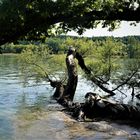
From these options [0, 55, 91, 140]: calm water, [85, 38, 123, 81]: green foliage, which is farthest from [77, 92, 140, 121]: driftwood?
[85, 38, 123, 81]: green foliage

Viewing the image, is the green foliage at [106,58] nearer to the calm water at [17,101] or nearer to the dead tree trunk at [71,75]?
the calm water at [17,101]

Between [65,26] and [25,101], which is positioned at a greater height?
[65,26]

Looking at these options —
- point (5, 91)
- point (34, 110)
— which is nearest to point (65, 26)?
point (34, 110)

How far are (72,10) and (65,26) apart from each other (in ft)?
3.37

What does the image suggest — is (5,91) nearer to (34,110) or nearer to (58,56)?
(58,56)

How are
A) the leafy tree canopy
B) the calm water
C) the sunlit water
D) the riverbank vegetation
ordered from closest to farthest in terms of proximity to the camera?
the leafy tree canopy < the sunlit water < the calm water < the riverbank vegetation

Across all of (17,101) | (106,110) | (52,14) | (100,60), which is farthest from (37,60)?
(52,14)

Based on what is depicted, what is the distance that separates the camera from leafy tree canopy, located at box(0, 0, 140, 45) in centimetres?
941

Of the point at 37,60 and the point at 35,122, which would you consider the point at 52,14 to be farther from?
the point at 37,60

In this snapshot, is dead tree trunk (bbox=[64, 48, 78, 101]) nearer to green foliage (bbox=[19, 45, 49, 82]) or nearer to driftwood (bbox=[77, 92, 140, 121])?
driftwood (bbox=[77, 92, 140, 121])

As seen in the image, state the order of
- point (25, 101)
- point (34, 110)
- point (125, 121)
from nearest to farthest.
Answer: point (125, 121) < point (34, 110) < point (25, 101)

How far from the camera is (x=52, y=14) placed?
10.3m

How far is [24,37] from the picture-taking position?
1159 centimetres

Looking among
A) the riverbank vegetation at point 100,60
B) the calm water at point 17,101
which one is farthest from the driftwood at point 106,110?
the riverbank vegetation at point 100,60
